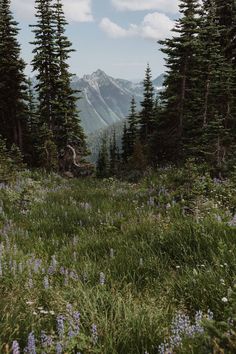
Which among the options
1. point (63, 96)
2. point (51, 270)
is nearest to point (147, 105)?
point (63, 96)

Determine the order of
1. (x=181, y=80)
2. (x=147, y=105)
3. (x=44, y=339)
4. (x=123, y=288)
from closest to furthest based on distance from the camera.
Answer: (x=44, y=339)
(x=123, y=288)
(x=181, y=80)
(x=147, y=105)

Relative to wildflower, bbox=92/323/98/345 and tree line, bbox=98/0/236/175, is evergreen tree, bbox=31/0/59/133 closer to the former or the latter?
tree line, bbox=98/0/236/175

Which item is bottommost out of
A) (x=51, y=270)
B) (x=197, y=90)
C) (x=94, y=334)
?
(x=51, y=270)

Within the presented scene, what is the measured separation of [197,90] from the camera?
24.2m

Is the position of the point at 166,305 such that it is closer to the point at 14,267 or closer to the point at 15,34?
the point at 14,267

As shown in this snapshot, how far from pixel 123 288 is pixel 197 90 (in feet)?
71.8

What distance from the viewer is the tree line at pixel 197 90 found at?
2288 cm

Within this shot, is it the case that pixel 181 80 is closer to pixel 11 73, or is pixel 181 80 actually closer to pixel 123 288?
pixel 11 73

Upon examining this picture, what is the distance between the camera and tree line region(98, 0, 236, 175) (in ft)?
75.0

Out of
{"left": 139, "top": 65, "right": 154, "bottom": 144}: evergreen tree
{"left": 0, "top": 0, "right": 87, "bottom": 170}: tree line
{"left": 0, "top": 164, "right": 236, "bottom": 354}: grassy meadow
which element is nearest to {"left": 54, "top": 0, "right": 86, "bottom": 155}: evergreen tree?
{"left": 0, "top": 0, "right": 87, "bottom": 170}: tree line

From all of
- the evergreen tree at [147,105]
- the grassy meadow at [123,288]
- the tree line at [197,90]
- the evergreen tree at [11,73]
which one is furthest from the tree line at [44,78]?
the grassy meadow at [123,288]

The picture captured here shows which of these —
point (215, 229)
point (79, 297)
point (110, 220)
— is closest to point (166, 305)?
point (79, 297)

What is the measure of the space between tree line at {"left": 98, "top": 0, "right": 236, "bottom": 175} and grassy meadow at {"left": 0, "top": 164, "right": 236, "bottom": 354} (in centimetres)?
1457

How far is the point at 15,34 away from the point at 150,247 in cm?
3235
